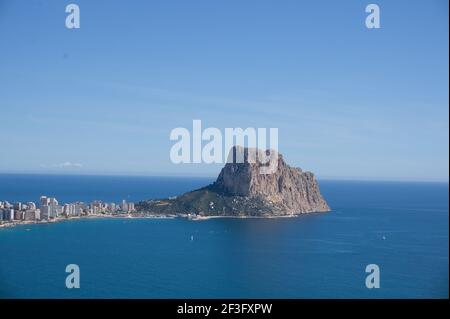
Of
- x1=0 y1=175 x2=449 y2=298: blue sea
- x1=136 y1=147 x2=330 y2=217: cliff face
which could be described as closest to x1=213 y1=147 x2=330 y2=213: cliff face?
x1=136 y1=147 x2=330 y2=217: cliff face

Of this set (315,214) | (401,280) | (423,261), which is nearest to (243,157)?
(315,214)

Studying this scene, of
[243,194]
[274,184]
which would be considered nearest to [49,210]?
[243,194]

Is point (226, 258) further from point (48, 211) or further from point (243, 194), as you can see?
point (243, 194)

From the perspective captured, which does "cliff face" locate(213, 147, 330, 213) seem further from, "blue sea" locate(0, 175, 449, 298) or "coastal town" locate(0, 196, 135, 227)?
"coastal town" locate(0, 196, 135, 227)
